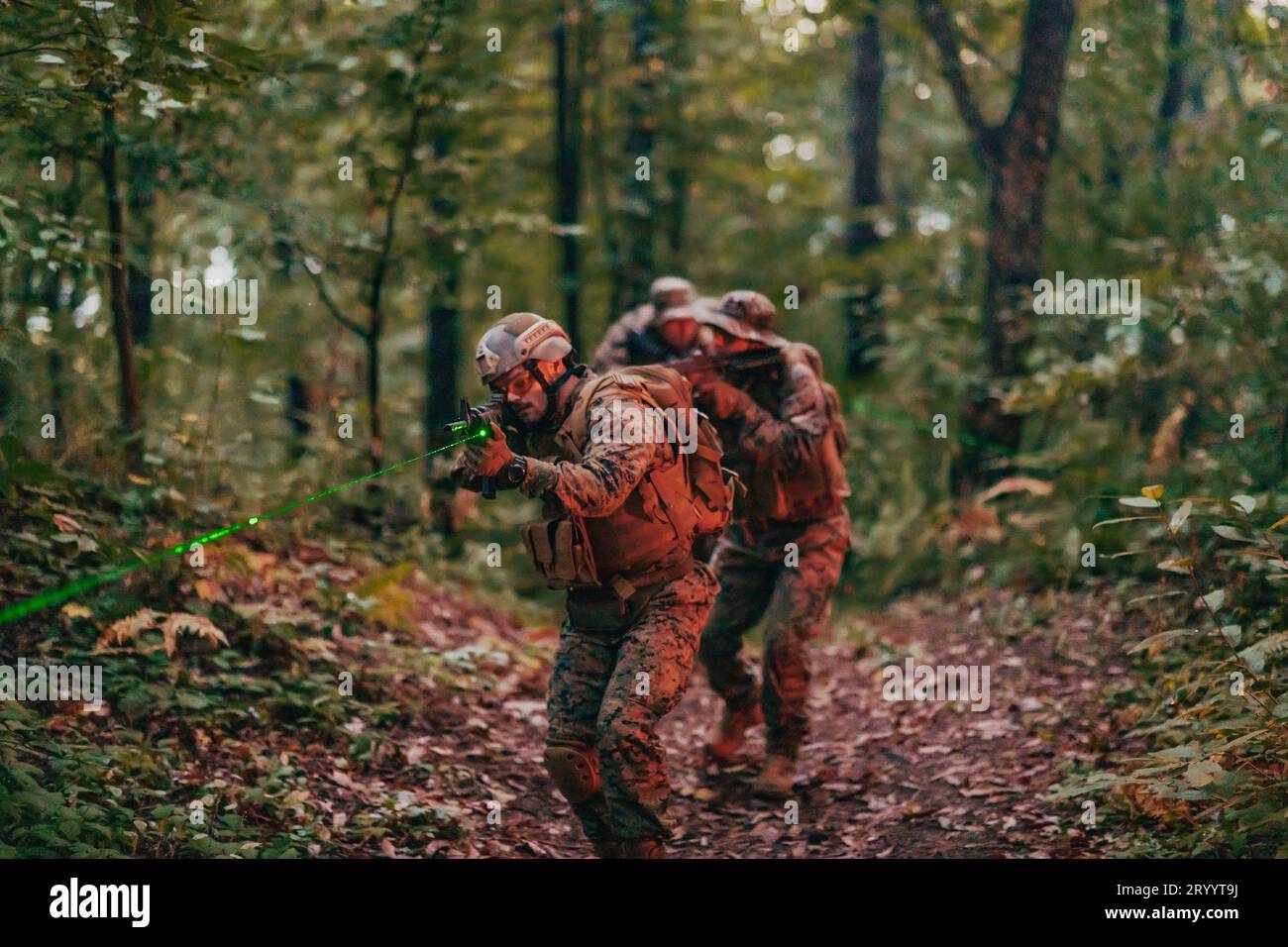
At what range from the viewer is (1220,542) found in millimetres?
8367

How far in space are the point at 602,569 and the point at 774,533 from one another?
2221mm

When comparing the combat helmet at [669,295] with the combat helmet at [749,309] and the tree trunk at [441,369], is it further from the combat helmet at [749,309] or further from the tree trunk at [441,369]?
the tree trunk at [441,369]

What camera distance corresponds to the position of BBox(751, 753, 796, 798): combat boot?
758 cm

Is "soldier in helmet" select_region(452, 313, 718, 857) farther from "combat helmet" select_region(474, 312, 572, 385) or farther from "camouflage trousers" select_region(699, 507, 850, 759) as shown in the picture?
"camouflage trousers" select_region(699, 507, 850, 759)

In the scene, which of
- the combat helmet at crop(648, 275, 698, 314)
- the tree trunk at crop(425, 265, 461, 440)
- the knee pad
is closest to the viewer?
the knee pad

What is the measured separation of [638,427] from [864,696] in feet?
14.1

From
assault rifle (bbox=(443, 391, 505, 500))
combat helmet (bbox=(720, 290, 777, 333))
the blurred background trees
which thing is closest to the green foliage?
the blurred background trees

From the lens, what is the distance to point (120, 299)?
806 centimetres

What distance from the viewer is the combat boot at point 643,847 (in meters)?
5.76

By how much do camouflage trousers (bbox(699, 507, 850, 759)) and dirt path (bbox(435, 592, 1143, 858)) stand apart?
500 mm

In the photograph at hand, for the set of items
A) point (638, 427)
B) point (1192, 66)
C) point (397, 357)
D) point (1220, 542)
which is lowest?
point (1220, 542)

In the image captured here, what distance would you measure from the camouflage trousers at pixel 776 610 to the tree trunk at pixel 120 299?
3755mm
